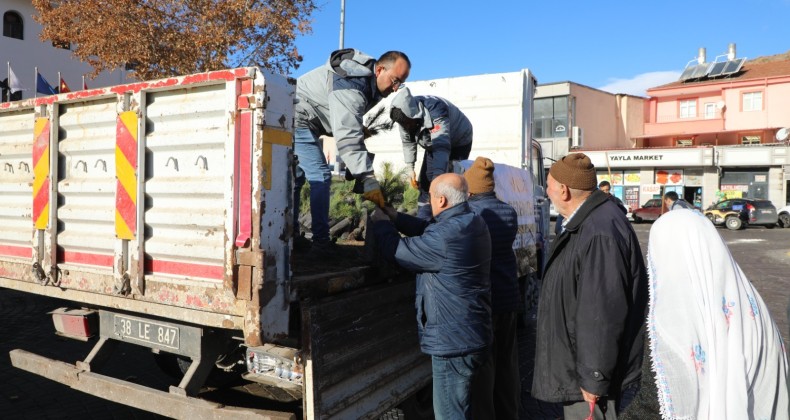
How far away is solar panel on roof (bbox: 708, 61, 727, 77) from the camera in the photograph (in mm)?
41344

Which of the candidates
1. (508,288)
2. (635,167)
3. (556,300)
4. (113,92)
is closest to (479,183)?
(508,288)

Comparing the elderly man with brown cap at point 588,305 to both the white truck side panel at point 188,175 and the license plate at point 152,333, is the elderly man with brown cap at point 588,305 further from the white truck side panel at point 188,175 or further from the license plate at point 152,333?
the license plate at point 152,333

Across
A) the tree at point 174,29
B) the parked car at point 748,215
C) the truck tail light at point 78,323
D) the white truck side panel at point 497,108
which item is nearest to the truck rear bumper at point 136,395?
the truck tail light at point 78,323

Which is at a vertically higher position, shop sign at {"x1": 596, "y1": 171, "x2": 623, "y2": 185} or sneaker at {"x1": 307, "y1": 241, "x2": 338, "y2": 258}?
shop sign at {"x1": 596, "y1": 171, "x2": 623, "y2": 185}

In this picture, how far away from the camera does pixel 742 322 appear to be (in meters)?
2.40

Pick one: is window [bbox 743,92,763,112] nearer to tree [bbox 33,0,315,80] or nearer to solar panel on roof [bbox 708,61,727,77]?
solar panel on roof [bbox 708,61,727,77]

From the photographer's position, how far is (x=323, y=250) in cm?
424

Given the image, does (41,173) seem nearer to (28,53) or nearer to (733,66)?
(28,53)

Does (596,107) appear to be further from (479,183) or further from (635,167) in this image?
(479,183)

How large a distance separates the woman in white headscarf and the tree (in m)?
11.7

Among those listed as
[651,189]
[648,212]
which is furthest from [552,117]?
[648,212]

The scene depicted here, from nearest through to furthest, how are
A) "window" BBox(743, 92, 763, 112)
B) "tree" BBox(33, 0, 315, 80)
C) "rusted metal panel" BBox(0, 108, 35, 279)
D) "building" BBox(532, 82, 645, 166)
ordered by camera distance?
"rusted metal panel" BBox(0, 108, 35, 279) → "tree" BBox(33, 0, 315, 80) → "window" BBox(743, 92, 763, 112) → "building" BBox(532, 82, 645, 166)

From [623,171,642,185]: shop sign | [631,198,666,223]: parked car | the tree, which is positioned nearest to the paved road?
the tree

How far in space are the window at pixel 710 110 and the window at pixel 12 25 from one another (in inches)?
1584
